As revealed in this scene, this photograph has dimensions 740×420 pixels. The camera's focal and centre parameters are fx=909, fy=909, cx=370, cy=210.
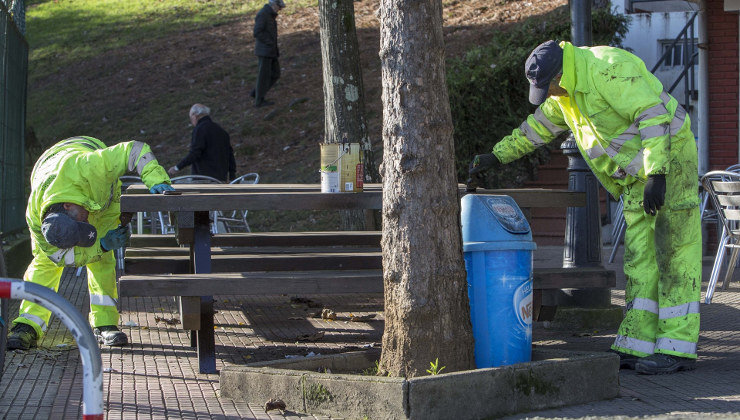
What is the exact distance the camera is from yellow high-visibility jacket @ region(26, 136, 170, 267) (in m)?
5.42

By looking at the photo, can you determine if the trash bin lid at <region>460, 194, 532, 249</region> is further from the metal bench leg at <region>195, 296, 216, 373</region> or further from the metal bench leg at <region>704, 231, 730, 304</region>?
the metal bench leg at <region>704, 231, 730, 304</region>

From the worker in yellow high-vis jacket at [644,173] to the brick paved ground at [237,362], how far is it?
248mm

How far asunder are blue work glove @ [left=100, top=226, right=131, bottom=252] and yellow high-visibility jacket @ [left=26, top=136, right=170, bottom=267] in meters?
0.08

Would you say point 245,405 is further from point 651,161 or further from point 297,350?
point 651,161

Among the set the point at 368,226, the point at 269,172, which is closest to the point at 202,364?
the point at 368,226

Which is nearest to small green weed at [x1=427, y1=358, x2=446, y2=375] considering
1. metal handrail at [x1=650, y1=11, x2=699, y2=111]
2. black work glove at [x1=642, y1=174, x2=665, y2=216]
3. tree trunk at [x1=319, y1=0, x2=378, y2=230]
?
black work glove at [x1=642, y1=174, x2=665, y2=216]

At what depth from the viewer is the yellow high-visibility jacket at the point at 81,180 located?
5.42 meters

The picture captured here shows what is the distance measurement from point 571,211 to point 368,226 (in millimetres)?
2463

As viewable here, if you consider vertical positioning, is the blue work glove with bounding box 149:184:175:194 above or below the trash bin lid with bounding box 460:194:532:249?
above

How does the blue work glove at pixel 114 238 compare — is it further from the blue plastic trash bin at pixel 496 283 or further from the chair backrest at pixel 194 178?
the chair backrest at pixel 194 178

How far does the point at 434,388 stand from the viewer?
151 inches

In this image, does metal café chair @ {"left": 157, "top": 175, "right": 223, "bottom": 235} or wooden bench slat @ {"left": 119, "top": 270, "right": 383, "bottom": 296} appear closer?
wooden bench slat @ {"left": 119, "top": 270, "right": 383, "bottom": 296}

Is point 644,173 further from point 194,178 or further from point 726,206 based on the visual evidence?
point 194,178

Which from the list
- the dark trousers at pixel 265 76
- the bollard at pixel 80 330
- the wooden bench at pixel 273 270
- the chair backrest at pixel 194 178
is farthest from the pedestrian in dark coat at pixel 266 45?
the bollard at pixel 80 330
